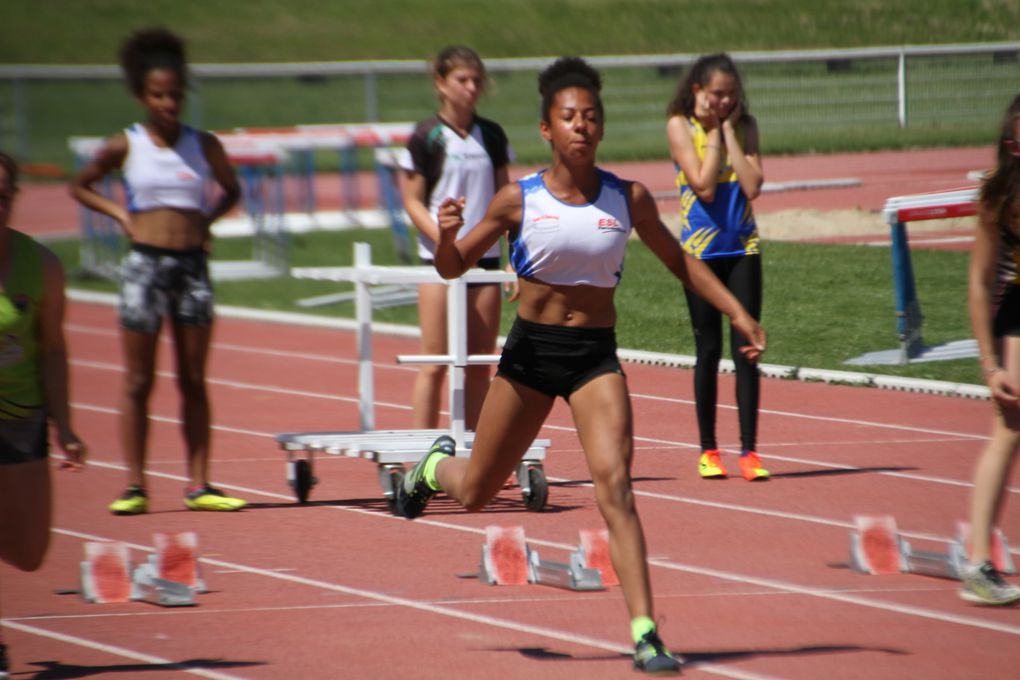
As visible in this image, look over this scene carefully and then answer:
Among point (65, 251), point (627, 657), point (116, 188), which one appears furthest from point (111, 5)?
point (627, 657)

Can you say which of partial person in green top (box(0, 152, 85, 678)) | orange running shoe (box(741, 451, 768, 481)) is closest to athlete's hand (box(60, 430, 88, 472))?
partial person in green top (box(0, 152, 85, 678))

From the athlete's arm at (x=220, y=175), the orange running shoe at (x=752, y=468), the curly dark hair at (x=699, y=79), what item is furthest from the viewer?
the orange running shoe at (x=752, y=468)

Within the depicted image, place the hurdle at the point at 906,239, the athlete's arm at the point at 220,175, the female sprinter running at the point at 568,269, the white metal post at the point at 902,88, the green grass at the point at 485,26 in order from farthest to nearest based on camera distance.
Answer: the white metal post at the point at 902,88
the green grass at the point at 485,26
the hurdle at the point at 906,239
the athlete's arm at the point at 220,175
the female sprinter running at the point at 568,269

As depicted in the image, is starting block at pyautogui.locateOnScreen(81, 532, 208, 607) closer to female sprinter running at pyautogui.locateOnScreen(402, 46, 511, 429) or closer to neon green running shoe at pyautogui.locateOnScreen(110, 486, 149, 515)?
neon green running shoe at pyautogui.locateOnScreen(110, 486, 149, 515)

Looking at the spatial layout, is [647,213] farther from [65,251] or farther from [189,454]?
[65,251]

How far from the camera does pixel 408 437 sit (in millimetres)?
8117

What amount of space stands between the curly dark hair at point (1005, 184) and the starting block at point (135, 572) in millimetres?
3475

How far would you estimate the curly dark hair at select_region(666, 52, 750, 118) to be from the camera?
8281 millimetres

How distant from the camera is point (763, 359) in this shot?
1206 centimetres

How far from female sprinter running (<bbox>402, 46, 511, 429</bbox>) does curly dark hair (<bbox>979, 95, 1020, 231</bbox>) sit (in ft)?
9.36

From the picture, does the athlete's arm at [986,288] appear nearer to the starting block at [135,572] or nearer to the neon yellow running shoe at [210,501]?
the starting block at [135,572]

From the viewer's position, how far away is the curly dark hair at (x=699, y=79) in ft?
27.2

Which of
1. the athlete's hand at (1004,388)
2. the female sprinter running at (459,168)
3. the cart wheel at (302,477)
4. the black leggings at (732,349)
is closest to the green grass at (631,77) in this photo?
the female sprinter running at (459,168)

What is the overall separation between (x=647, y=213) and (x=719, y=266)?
266cm
